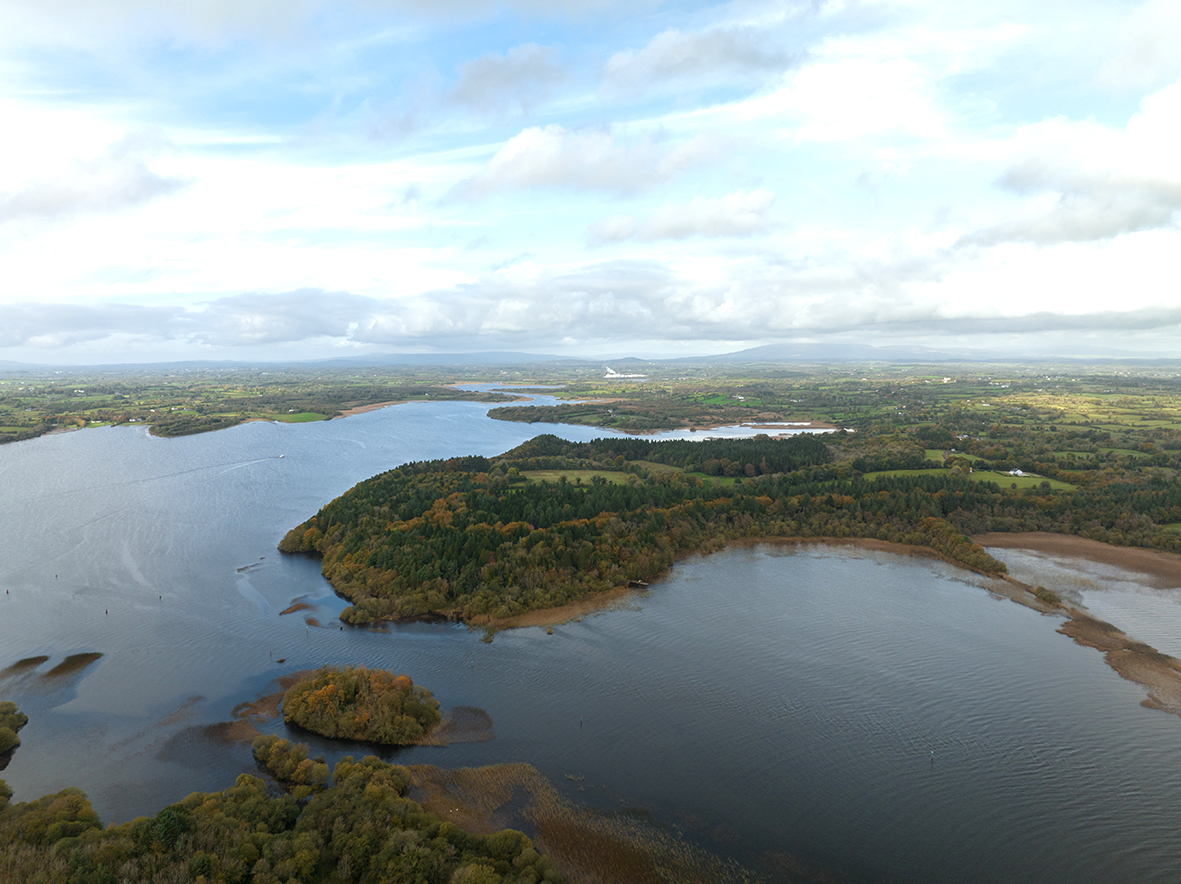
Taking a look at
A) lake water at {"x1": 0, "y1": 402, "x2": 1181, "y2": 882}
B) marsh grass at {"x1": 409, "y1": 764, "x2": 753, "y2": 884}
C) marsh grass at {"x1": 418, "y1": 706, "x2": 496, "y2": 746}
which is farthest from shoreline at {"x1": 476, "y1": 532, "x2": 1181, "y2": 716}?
marsh grass at {"x1": 409, "y1": 764, "x2": 753, "y2": 884}

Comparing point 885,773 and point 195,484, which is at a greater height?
point 195,484

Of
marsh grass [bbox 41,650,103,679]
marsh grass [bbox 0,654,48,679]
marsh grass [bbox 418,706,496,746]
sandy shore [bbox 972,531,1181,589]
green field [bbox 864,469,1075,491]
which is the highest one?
green field [bbox 864,469,1075,491]

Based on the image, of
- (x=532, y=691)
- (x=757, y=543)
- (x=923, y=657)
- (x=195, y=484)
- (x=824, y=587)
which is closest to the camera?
(x=532, y=691)

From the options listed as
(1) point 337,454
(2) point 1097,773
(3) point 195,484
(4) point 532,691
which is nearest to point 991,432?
(2) point 1097,773

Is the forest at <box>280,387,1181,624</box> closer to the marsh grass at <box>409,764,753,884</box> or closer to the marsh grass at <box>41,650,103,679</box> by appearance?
the marsh grass at <box>41,650,103,679</box>

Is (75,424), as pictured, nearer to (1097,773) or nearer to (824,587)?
(824,587)

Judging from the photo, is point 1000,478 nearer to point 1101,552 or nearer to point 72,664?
point 1101,552

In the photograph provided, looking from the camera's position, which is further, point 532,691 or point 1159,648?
point 1159,648

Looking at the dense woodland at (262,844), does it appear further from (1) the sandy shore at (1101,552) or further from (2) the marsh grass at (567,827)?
(1) the sandy shore at (1101,552)
